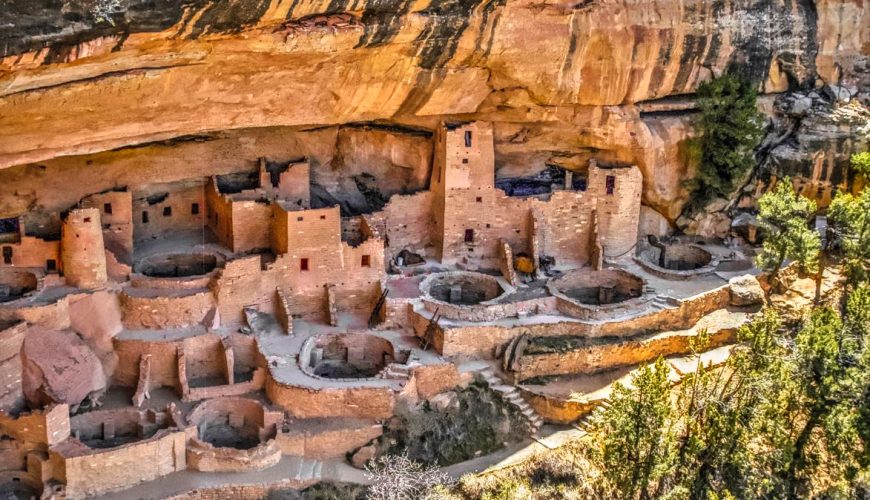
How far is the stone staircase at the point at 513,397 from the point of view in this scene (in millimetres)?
21484

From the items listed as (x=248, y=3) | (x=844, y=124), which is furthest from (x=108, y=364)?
(x=844, y=124)

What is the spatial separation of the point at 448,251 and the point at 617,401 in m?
6.60

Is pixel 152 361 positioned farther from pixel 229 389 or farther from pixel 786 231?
pixel 786 231

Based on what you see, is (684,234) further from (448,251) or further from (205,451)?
(205,451)

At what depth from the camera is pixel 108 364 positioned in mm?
20812

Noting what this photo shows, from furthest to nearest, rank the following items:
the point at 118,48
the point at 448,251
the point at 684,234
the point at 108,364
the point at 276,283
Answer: the point at 684,234, the point at 448,251, the point at 276,283, the point at 108,364, the point at 118,48

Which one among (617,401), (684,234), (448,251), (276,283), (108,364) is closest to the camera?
(617,401)

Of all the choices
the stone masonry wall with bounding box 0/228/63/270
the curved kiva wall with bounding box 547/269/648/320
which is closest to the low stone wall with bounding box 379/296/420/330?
the curved kiva wall with bounding box 547/269/648/320

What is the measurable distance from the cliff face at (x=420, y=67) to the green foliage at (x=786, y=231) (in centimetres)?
223

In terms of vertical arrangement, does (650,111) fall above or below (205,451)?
above

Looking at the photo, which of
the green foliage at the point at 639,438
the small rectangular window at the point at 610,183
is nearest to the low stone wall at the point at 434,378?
the green foliage at the point at 639,438

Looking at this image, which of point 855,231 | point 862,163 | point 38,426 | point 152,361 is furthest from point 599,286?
point 38,426

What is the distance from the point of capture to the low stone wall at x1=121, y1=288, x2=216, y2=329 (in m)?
21.0

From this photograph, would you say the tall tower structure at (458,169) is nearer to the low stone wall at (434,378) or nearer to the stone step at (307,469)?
the low stone wall at (434,378)
